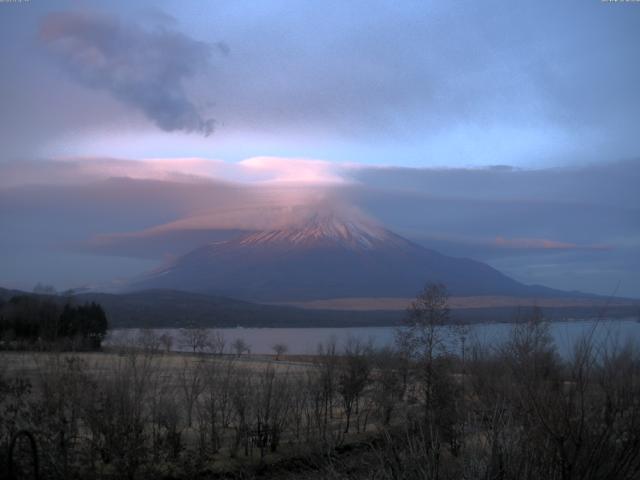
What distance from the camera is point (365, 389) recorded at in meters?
30.0

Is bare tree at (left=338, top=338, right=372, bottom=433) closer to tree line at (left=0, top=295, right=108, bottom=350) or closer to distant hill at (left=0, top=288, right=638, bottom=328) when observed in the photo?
tree line at (left=0, top=295, right=108, bottom=350)

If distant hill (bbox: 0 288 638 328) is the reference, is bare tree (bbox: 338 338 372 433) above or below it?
above

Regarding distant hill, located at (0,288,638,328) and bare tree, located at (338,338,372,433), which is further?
distant hill, located at (0,288,638,328)

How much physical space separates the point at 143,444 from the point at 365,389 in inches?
584

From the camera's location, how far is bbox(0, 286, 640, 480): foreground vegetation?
688cm

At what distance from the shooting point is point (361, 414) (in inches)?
1081

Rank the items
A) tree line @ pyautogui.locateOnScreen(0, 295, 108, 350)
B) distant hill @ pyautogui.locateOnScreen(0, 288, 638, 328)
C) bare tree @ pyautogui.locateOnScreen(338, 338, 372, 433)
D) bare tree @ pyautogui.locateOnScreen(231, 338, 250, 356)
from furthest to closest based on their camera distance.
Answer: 1. distant hill @ pyautogui.locateOnScreen(0, 288, 638, 328)
2. bare tree @ pyautogui.locateOnScreen(231, 338, 250, 356)
3. tree line @ pyautogui.locateOnScreen(0, 295, 108, 350)
4. bare tree @ pyautogui.locateOnScreen(338, 338, 372, 433)

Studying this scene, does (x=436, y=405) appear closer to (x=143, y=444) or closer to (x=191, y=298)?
(x=143, y=444)

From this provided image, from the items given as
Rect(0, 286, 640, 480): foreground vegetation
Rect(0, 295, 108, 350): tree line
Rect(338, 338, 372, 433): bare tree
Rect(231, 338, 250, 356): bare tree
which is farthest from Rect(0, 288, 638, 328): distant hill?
Rect(0, 286, 640, 480): foreground vegetation

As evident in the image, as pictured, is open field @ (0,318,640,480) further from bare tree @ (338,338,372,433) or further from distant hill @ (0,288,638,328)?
distant hill @ (0,288,638,328)

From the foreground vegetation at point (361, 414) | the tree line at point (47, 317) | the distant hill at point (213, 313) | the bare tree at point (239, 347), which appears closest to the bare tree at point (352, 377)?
the foreground vegetation at point (361, 414)

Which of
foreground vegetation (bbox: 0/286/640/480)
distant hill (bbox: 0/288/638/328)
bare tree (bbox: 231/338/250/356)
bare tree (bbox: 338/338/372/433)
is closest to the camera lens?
foreground vegetation (bbox: 0/286/640/480)

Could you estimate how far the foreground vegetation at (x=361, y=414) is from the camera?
6.88 meters

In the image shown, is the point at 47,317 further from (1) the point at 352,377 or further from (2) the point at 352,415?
(1) the point at 352,377
